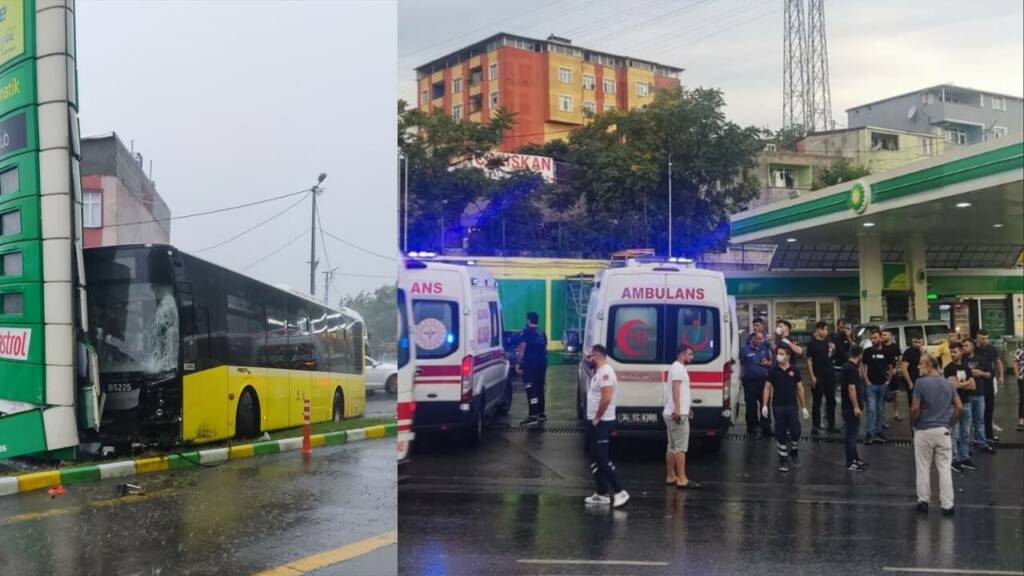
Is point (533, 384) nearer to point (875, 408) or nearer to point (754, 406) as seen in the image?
point (754, 406)

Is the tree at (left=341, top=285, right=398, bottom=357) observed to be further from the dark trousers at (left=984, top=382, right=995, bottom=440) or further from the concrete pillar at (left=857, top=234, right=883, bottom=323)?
the dark trousers at (left=984, top=382, right=995, bottom=440)

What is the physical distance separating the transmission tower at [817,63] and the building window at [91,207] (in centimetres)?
191

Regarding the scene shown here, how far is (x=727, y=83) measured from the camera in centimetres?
169

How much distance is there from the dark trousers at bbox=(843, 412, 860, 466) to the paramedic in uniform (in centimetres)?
74

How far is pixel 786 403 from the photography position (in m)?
1.74

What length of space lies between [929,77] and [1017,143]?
1.04ft

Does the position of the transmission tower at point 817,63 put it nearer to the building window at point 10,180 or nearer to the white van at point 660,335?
the white van at point 660,335

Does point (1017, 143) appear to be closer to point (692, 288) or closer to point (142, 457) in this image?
point (692, 288)

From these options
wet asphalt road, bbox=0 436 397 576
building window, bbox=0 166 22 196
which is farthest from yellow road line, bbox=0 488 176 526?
building window, bbox=0 166 22 196

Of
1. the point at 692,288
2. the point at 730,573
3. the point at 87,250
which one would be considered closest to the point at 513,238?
the point at 692,288

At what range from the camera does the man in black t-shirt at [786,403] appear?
5.46 feet

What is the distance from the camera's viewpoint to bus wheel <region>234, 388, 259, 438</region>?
2.50 m

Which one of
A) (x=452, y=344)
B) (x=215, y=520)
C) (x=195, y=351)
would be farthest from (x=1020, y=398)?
(x=195, y=351)

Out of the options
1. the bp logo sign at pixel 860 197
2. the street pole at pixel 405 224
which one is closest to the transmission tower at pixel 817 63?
the bp logo sign at pixel 860 197
